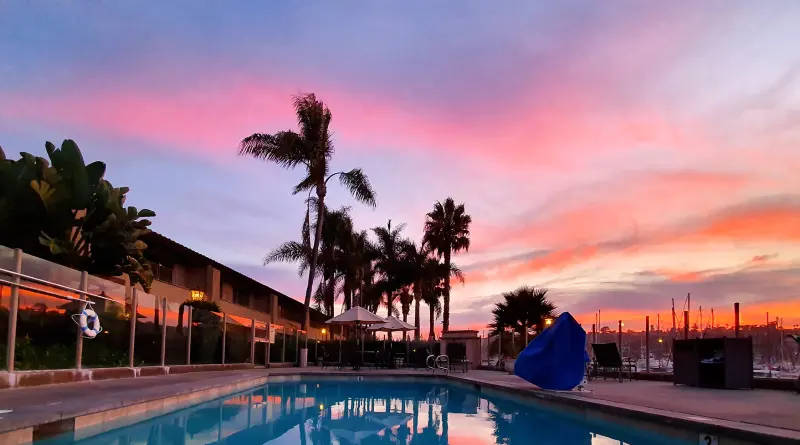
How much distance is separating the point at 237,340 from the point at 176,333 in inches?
192

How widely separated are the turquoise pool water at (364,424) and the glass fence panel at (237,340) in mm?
6463

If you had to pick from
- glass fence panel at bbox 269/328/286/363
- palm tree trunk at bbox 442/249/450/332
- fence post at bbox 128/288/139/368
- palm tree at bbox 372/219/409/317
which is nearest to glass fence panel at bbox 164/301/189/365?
fence post at bbox 128/288/139/368

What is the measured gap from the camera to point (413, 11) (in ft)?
44.2

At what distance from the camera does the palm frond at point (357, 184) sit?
2695 centimetres

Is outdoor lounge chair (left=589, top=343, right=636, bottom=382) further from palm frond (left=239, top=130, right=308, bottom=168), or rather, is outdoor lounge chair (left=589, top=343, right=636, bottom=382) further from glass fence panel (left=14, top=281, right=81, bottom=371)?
palm frond (left=239, top=130, right=308, bottom=168)

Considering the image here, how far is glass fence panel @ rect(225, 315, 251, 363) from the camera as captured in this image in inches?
813

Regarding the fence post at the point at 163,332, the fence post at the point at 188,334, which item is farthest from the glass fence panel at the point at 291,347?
the fence post at the point at 163,332

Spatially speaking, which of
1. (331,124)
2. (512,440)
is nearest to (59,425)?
(512,440)

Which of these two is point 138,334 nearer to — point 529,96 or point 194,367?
point 194,367

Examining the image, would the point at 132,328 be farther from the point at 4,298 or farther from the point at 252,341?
the point at 252,341

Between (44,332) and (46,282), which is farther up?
(46,282)

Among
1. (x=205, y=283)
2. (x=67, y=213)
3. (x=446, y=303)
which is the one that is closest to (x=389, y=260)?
(x=446, y=303)

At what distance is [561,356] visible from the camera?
11.9m

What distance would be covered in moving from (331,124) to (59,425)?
21047mm
